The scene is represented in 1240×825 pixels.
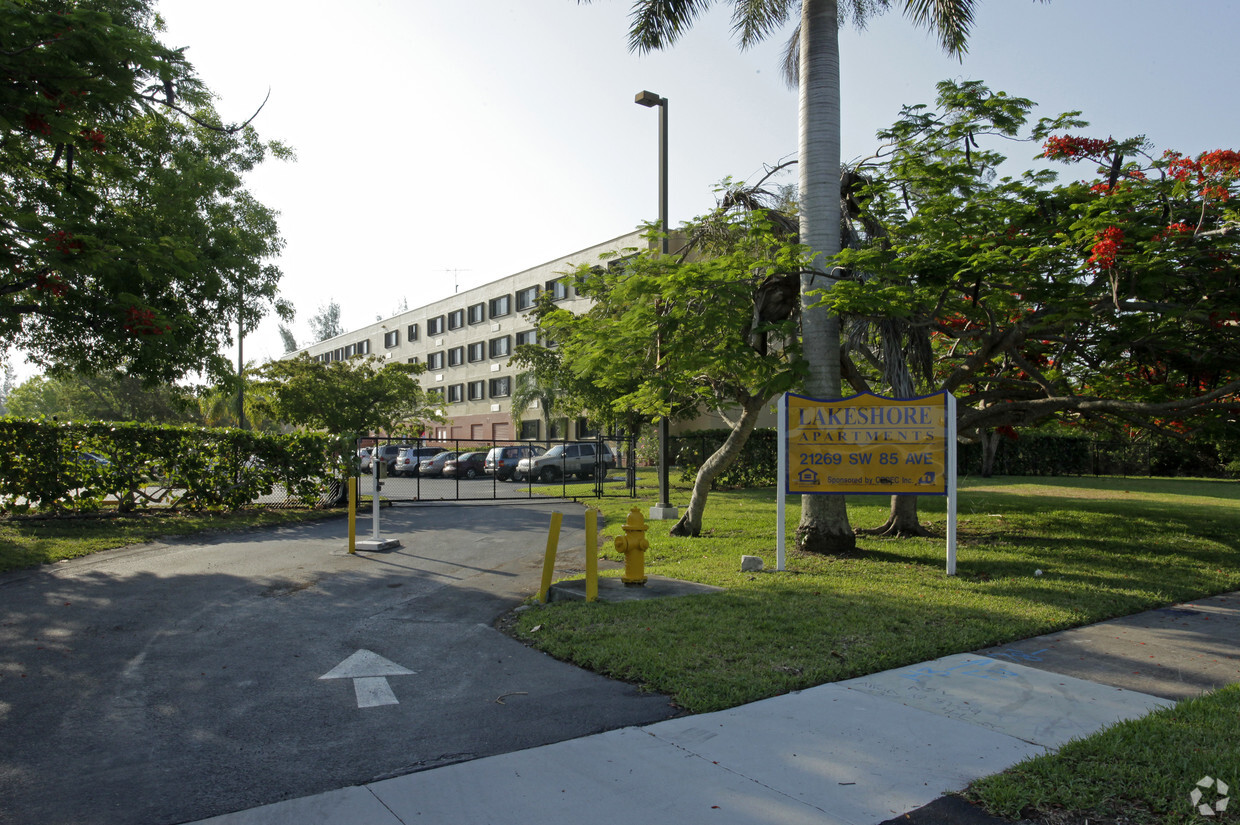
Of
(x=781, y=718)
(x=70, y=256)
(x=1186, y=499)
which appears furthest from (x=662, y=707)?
(x=1186, y=499)

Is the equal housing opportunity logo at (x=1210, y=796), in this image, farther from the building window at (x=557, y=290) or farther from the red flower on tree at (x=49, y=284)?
Result: the building window at (x=557, y=290)

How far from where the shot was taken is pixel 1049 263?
10703 mm

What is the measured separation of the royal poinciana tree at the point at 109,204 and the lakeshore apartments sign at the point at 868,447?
8.49 meters

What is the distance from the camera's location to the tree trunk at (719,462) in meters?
12.2

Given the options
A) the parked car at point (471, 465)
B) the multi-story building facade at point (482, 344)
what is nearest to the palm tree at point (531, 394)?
the multi-story building facade at point (482, 344)

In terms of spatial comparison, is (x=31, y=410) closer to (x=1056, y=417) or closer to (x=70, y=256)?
(x=70, y=256)

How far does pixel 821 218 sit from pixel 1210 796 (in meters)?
8.50

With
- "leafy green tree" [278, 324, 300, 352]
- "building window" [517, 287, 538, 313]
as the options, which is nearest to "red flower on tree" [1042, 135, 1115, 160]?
"building window" [517, 287, 538, 313]

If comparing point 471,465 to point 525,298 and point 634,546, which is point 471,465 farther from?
point 634,546

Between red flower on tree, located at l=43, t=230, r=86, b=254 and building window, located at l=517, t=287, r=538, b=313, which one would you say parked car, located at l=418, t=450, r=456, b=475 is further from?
red flower on tree, located at l=43, t=230, r=86, b=254

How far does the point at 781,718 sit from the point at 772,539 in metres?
7.90

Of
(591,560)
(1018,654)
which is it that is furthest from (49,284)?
(1018,654)

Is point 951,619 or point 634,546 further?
point 634,546

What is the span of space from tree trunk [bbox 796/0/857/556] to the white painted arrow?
648 cm
